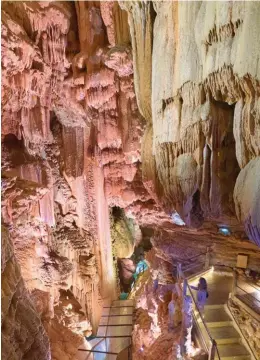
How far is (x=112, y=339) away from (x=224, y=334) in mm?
2696

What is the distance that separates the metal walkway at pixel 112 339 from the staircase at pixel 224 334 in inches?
78.4

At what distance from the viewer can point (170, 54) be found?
3.76 metres

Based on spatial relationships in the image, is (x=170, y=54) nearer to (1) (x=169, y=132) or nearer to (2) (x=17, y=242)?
(1) (x=169, y=132)

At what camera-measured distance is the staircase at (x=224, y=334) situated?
14.1 feet

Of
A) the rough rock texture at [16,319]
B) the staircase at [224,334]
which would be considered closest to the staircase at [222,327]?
the staircase at [224,334]

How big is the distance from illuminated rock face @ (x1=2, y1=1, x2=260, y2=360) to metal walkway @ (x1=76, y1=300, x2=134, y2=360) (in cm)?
146

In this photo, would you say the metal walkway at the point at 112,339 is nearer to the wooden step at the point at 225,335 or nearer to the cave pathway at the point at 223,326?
the cave pathway at the point at 223,326

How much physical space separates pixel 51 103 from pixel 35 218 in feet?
10.1

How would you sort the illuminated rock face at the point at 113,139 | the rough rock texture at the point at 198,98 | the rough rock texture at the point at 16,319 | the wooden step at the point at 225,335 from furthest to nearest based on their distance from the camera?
the wooden step at the point at 225,335
the rough rock texture at the point at 16,319
the illuminated rock face at the point at 113,139
the rough rock texture at the point at 198,98

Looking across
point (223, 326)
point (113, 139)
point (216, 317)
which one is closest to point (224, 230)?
point (216, 317)

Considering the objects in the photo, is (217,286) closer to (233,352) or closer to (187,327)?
(187,327)

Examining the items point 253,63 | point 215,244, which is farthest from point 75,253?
point 253,63

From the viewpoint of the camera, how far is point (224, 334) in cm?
462

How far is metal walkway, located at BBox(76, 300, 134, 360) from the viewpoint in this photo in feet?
19.6
